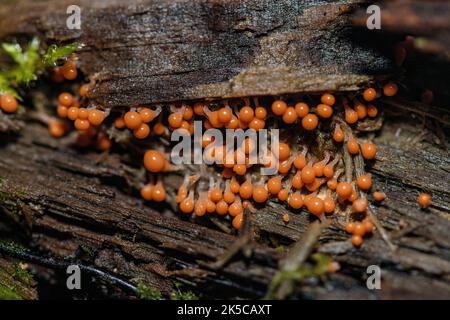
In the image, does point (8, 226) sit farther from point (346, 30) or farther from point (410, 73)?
point (410, 73)

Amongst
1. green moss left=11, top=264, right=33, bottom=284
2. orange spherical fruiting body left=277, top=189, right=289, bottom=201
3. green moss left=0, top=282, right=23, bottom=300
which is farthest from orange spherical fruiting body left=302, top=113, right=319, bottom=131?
green moss left=0, top=282, right=23, bottom=300

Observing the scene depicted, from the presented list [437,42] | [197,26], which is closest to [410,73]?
[437,42]

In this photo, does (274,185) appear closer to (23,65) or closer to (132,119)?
(132,119)

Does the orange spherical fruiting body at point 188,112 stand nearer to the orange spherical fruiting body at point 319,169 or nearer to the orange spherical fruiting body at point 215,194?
the orange spherical fruiting body at point 215,194

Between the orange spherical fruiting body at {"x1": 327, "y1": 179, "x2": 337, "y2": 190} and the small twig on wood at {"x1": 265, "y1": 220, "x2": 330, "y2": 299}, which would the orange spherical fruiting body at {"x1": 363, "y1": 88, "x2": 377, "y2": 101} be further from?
the small twig on wood at {"x1": 265, "y1": 220, "x2": 330, "y2": 299}

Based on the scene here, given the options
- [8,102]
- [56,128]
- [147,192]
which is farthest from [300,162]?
[8,102]

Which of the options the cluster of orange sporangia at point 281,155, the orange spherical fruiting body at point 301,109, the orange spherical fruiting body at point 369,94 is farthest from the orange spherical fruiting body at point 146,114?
the orange spherical fruiting body at point 369,94

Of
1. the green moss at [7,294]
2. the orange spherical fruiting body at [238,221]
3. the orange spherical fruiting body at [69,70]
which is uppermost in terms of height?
the orange spherical fruiting body at [69,70]
